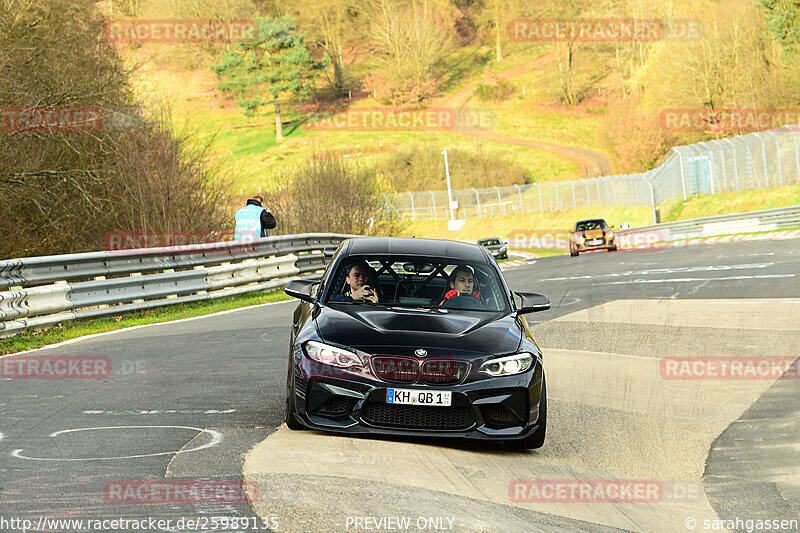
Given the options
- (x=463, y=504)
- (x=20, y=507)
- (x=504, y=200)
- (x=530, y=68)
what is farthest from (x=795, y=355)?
(x=530, y=68)

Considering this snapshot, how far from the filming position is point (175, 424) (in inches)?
290

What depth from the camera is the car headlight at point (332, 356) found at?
22.3 ft

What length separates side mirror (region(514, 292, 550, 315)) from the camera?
26.6 ft

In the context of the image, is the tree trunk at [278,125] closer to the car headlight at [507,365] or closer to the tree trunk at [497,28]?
the tree trunk at [497,28]

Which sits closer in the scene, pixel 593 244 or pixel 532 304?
pixel 532 304

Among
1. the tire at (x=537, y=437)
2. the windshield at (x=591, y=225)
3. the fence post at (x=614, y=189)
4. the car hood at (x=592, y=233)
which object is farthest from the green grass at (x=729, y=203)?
the tire at (x=537, y=437)

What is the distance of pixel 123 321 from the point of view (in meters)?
16.0

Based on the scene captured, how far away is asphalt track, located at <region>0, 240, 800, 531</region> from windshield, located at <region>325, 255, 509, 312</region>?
1.15m

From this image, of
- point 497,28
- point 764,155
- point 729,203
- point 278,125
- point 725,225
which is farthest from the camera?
point 497,28

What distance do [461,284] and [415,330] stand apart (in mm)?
1214

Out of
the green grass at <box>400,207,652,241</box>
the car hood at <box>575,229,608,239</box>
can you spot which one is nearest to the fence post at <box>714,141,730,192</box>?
the car hood at <box>575,229,608,239</box>

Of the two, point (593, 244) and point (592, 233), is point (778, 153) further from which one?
point (593, 244)

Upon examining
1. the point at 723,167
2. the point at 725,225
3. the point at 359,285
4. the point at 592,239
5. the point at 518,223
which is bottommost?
the point at 518,223

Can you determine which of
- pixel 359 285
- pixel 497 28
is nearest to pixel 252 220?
pixel 359 285
